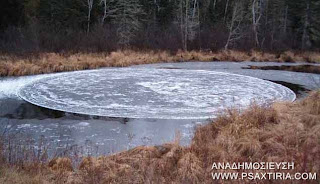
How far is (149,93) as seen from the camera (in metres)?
11.3

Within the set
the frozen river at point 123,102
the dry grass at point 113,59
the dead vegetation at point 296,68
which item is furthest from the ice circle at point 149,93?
the dead vegetation at point 296,68

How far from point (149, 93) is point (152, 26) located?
665 inches

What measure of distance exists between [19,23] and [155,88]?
1375 cm

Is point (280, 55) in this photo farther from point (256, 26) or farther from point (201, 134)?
point (201, 134)

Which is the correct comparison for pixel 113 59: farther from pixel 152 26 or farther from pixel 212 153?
pixel 212 153

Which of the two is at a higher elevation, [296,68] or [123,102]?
[296,68]

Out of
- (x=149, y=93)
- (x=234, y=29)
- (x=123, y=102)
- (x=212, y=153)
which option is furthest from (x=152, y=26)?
(x=212, y=153)

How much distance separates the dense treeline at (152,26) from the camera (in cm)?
2070

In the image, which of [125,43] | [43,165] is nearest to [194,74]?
[125,43]

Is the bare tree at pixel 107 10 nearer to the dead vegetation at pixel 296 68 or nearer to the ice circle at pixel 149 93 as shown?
the ice circle at pixel 149 93

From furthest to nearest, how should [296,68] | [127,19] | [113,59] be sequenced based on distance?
[127,19] → [296,68] → [113,59]

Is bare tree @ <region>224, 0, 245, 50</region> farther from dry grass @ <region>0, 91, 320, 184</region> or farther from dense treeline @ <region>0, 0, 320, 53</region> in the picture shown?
dry grass @ <region>0, 91, 320, 184</region>

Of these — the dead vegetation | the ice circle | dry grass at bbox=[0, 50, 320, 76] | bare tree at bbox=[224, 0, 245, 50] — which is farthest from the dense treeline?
the ice circle

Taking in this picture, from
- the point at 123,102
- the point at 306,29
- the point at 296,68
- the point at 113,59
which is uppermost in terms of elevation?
the point at 306,29
